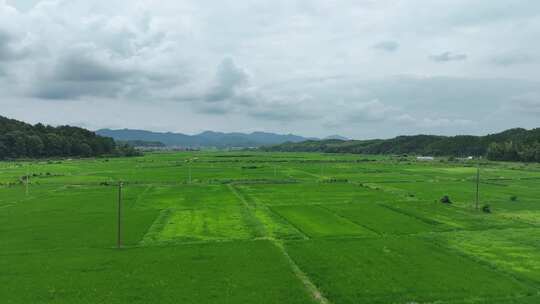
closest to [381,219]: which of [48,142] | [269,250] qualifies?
[269,250]

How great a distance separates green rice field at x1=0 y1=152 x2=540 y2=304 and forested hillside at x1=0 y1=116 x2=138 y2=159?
9592 centimetres

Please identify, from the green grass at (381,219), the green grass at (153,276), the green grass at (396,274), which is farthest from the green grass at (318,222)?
the green grass at (153,276)

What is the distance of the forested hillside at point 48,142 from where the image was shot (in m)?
124

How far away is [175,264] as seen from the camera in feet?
66.6

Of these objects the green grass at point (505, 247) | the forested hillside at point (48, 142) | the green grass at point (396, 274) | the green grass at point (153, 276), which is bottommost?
the green grass at point (153, 276)

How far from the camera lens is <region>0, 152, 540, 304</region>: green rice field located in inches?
656

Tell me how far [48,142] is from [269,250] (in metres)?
137

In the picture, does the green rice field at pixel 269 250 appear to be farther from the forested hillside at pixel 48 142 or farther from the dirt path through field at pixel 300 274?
the forested hillside at pixel 48 142

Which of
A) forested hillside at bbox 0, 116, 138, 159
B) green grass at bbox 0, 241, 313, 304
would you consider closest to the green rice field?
green grass at bbox 0, 241, 313, 304

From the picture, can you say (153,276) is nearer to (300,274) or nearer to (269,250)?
(300,274)

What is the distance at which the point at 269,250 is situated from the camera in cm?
2305

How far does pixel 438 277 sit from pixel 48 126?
17288 centimetres

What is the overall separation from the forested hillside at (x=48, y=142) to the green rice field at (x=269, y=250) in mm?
95921

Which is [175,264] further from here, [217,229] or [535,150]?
[535,150]
